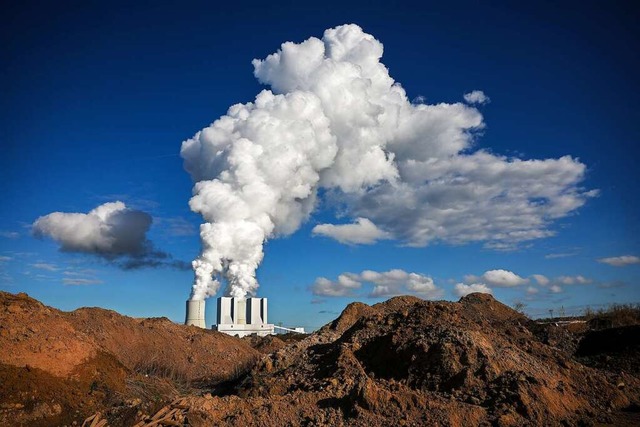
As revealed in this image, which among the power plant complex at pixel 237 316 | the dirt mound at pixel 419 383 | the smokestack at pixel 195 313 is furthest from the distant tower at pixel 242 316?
the dirt mound at pixel 419 383

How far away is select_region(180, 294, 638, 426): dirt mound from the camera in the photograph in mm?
10453

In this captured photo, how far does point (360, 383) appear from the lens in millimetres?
11484

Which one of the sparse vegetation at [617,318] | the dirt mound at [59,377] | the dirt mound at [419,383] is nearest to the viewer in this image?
the dirt mound at [419,383]

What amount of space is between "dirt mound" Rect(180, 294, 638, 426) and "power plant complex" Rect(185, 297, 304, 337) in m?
29.8

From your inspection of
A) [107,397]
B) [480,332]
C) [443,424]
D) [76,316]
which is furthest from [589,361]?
[76,316]

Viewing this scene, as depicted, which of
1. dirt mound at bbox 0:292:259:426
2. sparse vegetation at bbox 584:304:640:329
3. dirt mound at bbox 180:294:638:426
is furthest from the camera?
sparse vegetation at bbox 584:304:640:329

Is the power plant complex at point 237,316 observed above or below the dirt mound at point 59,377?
above

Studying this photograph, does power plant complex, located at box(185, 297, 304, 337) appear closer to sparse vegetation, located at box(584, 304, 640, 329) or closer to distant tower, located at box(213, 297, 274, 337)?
distant tower, located at box(213, 297, 274, 337)

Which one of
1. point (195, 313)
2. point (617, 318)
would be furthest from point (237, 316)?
point (617, 318)

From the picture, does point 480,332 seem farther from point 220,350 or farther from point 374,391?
point 220,350

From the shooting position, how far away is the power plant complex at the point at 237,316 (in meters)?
45.4

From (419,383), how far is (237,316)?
124ft

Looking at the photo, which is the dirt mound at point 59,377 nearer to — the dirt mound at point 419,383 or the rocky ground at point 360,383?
the rocky ground at point 360,383

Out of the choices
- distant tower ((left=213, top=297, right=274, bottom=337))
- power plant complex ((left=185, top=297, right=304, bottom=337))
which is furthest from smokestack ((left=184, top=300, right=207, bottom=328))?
distant tower ((left=213, top=297, right=274, bottom=337))
